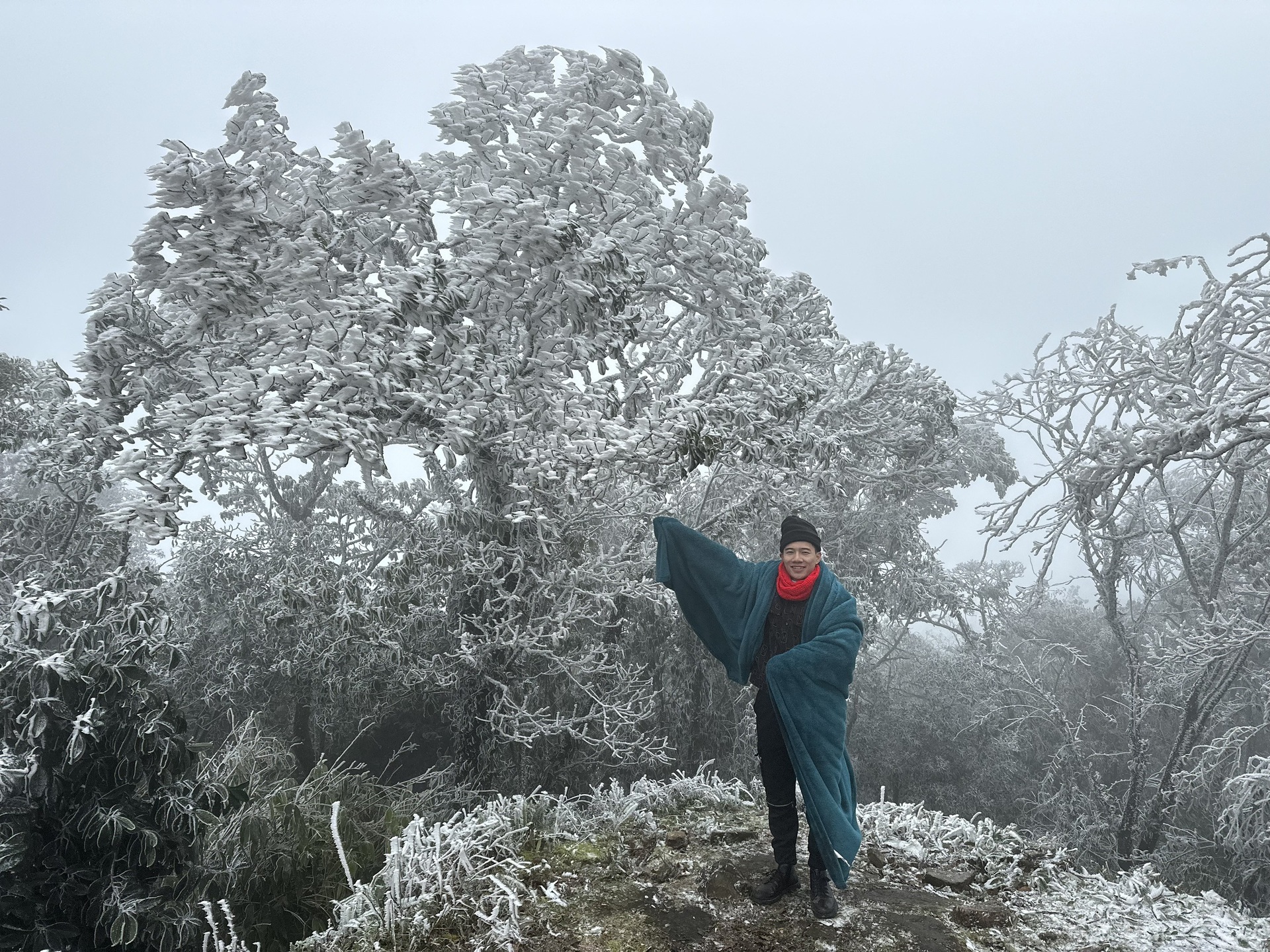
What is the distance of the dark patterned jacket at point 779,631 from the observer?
11.4 feet

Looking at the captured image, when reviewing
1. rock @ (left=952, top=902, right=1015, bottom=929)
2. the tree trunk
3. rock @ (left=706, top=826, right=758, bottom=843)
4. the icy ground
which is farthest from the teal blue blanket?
the tree trunk

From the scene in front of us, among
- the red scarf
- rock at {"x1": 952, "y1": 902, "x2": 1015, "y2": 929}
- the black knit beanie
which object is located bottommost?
rock at {"x1": 952, "y1": 902, "x2": 1015, "y2": 929}

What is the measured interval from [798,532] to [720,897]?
171cm

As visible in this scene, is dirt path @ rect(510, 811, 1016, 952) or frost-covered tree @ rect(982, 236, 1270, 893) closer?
dirt path @ rect(510, 811, 1016, 952)

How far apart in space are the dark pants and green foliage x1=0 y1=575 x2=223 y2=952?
2371 mm

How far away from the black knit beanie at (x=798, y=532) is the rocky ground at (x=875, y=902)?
1.64 meters

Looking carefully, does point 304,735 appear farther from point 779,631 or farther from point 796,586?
point 796,586

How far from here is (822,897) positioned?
3.31 meters

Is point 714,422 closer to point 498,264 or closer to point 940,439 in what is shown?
point 498,264

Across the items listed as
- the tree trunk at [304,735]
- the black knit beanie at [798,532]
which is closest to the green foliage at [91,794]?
the black knit beanie at [798,532]

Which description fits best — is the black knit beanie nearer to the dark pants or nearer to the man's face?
the man's face

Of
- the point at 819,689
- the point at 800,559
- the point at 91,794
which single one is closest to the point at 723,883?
the point at 819,689

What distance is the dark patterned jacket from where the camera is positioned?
348 centimetres

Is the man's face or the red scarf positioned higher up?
the man's face
